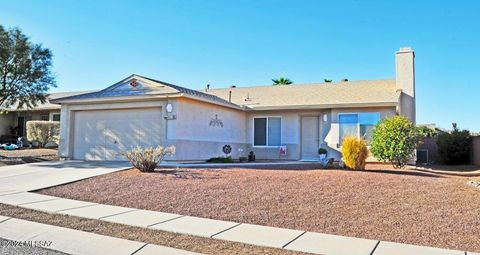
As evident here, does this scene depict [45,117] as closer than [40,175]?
No

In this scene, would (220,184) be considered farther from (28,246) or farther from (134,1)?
(134,1)

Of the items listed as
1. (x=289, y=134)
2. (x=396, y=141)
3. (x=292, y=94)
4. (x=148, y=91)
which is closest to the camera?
(x=396, y=141)

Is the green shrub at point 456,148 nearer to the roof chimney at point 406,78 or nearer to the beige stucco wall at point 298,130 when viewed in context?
the roof chimney at point 406,78

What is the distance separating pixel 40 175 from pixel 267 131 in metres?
11.5

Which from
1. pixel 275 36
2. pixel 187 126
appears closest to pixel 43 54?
pixel 187 126

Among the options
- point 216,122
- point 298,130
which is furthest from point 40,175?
point 298,130

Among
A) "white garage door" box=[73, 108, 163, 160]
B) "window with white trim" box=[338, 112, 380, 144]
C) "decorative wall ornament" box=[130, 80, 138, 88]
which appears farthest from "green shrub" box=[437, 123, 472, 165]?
"decorative wall ornament" box=[130, 80, 138, 88]

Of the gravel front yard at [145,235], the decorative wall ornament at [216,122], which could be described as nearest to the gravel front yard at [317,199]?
the gravel front yard at [145,235]

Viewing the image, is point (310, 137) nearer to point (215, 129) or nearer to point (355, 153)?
point (215, 129)

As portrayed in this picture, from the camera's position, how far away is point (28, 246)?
5617 millimetres

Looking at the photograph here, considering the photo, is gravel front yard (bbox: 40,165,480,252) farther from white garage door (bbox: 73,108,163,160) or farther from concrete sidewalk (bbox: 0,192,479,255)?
white garage door (bbox: 73,108,163,160)

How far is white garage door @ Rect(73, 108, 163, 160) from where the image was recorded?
52.1 feet

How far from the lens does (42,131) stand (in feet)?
81.5

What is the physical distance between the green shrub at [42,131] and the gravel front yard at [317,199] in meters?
15.7
